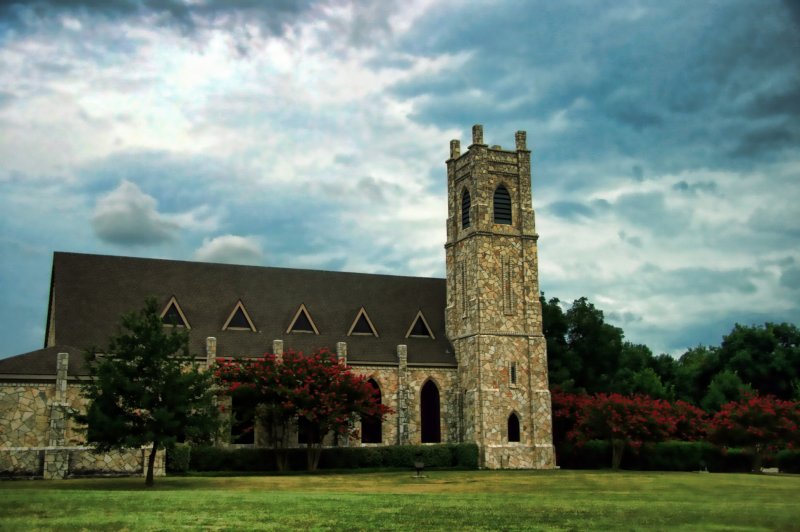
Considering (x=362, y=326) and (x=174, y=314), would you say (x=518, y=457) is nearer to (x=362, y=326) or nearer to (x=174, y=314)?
(x=362, y=326)

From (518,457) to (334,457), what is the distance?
1029 cm

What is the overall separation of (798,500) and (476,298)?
2555 centimetres

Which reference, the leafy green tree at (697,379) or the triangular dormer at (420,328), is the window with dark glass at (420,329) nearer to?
the triangular dormer at (420,328)

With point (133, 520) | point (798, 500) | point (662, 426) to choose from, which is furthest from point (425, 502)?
point (662, 426)

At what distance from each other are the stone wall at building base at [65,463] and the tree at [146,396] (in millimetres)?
4570

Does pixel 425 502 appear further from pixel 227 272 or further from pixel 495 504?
pixel 227 272

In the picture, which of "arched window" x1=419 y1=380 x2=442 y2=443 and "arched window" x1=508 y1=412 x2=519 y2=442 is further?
"arched window" x1=419 y1=380 x2=442 y2=443

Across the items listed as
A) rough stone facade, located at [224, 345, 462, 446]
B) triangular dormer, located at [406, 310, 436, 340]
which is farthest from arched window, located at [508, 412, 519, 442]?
triangular dormer, located at [406, 310, 436, 340]

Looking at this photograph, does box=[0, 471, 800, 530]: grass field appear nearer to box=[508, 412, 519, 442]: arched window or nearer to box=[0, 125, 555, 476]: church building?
box=[0, 125, 555, 476]: church building

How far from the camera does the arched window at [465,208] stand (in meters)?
51.0

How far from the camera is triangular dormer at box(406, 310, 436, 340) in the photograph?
50.4 meters

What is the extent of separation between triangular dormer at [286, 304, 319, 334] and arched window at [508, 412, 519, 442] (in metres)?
12.0

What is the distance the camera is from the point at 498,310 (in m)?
48.4

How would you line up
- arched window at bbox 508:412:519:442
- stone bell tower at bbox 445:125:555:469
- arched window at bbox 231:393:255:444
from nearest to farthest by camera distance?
arched window at bbox 231:393:255:444, stone bell tower at bbox 445:125:555:469, arched window at bbox 508:412:519:442
